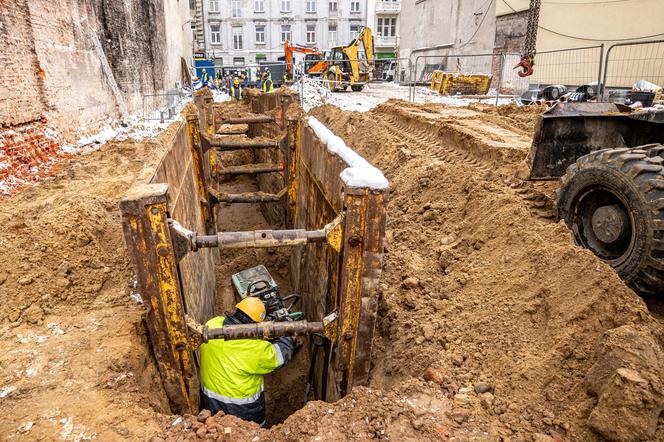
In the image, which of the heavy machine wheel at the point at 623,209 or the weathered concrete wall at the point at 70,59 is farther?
the weathered concrete wall at the point at 70,59

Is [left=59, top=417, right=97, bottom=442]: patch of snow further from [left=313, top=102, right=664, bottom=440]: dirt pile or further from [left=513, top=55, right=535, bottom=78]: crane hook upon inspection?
[left=513, top=55, right=535, bottom=78]: crane hook

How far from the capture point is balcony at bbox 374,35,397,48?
53550 mm

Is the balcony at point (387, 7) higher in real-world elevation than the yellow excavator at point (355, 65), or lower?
higher

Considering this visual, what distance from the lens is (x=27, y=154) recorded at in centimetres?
752

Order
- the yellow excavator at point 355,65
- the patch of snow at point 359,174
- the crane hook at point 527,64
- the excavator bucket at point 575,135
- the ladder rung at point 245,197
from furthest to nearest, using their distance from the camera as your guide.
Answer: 1. the yellow excavator at point 355,65
2. the crane hook at point 527,64
3. the ladder rung at point 245,197
4. the excavator bucket at point 575,135
5. the patch of snow at point 359,174

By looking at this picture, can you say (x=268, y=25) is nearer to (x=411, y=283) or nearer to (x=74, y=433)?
(x=411, y=283)

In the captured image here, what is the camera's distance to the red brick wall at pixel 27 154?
6855mm

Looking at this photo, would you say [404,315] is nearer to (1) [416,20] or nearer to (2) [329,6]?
(1) [416,20]

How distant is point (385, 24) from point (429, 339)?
57.6 meters

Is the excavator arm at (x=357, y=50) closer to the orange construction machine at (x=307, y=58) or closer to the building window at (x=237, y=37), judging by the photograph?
the orange construction machine at (x=307, y=58)

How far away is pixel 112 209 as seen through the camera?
5391 mm

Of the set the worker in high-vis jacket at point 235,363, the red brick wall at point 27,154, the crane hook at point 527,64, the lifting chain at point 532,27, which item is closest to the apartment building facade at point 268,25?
the lifting chain at point 532,27

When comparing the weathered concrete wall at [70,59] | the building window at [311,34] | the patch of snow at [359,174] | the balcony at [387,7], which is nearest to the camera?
the patch of snow at [359,174]

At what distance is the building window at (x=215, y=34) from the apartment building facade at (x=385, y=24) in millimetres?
18518
